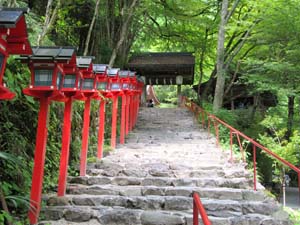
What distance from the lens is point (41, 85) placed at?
168 inches

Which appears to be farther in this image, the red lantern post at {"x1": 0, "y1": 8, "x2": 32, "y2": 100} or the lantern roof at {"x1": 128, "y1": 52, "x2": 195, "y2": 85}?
the lantern roof at {"x1": 128, "y1": 52, "x2": 195, "y2": 85}

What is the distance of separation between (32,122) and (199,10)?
14.8 m

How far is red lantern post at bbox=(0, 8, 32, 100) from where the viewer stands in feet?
8.91

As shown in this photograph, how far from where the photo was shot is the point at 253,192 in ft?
17.8

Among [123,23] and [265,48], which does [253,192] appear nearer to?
[123,23]

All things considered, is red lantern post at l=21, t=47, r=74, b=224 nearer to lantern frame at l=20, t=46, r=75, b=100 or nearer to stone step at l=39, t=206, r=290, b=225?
lantern frame at l=20, t=46, r=75, b=100

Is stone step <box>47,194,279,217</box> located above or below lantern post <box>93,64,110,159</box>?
below

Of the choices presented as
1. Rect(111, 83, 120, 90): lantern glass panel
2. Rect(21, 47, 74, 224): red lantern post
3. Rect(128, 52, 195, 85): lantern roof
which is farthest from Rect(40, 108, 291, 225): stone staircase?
Rect(128, 52, 195, 85): lantern roof

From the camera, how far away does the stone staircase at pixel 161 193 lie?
459 cm

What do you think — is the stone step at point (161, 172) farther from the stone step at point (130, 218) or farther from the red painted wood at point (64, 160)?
the stone step at point (130, 218)

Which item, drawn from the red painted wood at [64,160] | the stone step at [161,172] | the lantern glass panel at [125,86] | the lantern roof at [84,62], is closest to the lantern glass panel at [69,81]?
the lantern roof at [84,62]

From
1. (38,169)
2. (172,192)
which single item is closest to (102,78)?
(172,192)

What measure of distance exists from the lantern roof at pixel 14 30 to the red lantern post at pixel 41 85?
1072mm

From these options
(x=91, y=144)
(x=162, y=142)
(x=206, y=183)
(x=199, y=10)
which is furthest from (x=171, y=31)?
(x=206, y=183)
